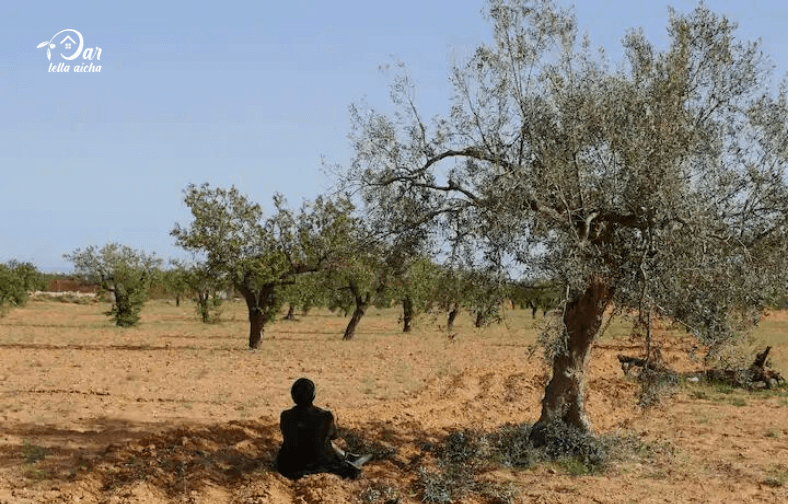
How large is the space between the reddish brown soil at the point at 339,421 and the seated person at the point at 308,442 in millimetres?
238

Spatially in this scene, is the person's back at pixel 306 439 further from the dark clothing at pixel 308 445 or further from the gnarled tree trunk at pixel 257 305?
the gnarled tree trunk at pixel 257 305

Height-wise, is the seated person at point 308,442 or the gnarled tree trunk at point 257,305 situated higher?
the gnarled tree trunk at point 257,305

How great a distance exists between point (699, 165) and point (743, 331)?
2843 millimetres

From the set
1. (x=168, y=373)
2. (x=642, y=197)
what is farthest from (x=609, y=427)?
(x=168, y=373)

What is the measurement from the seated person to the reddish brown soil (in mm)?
238

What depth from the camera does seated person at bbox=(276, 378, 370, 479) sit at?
11188 millimetres

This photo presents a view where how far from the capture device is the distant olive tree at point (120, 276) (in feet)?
171

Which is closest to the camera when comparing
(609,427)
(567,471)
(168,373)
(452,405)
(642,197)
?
(642,197)

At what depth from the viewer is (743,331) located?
12141 millimetres

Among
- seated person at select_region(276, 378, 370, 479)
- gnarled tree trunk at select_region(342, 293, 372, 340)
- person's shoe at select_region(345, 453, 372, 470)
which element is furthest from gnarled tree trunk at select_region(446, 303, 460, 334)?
gnarled tree trunk at select_region(342, 293, 372, 340)

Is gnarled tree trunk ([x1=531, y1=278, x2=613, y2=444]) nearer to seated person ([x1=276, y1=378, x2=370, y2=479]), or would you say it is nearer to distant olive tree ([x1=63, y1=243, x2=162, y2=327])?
seated person ([x1=276, y1=378, x2=370, y2=479])

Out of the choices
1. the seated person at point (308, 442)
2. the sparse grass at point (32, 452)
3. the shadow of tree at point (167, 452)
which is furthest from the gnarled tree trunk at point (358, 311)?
the seated person at point (308, 442)

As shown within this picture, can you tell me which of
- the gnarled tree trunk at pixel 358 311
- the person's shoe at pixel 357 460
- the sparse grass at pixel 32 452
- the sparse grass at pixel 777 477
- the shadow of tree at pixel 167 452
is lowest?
the sparse grass at pixel 32 452

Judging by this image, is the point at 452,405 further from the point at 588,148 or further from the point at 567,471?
the point at 588,148
